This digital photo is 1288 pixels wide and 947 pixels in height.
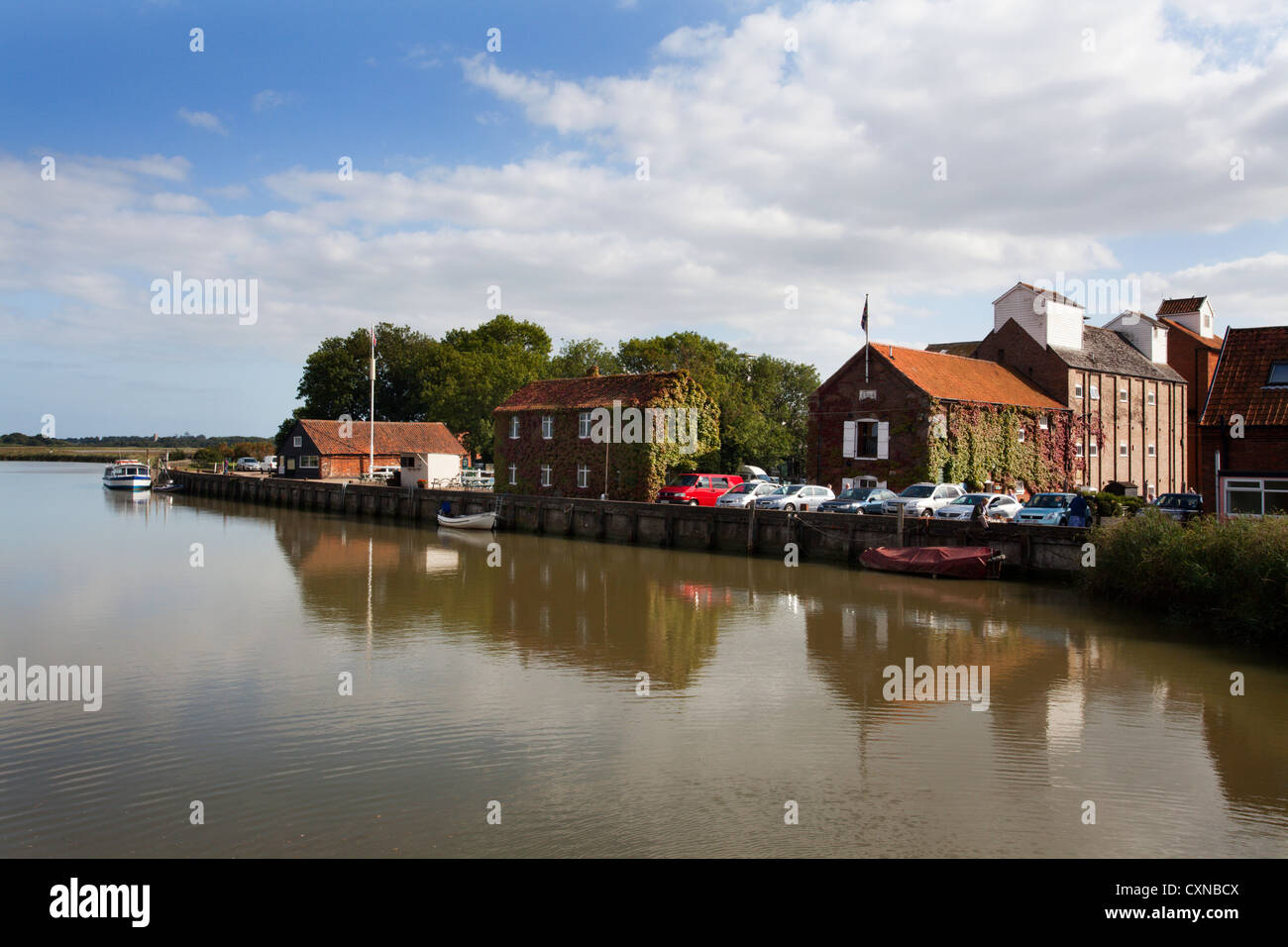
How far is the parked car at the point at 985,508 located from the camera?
32.0 meters

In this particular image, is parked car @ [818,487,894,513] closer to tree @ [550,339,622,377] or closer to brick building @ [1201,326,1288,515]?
brick building @ [1201,326,1288,515]

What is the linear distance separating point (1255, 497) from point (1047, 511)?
6.01 metres

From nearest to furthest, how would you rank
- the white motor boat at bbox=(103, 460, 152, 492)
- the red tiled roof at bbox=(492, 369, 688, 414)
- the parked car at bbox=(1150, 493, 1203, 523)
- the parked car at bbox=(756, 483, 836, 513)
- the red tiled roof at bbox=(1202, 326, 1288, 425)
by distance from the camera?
the red tiled roof at bbox=(1202, 326, 1288, 425), the parked car at bbox=(1150, 493, 1203, 523), the parked car at bbox=(756, 483, 836, 513), the red tiled roof at bbox=(492, 369, 688, 414), the white motor boat at bbox=(103, 460, 152, 492)

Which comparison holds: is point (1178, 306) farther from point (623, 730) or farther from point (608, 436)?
point (623, 730)

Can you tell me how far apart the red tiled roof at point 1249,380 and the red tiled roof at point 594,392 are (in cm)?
2445

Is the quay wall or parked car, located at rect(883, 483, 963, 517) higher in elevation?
parked car, located at rect(883, 483, 963, 517)

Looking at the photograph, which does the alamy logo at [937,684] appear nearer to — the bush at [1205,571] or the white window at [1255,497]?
the bush at [1205,571]

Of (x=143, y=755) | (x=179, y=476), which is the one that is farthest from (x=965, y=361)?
(x=179, y=476)

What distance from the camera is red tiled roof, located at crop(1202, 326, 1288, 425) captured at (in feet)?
82.8

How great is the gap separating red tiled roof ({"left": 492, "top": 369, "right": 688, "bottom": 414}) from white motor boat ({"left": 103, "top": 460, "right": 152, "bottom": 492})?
1569 inches
